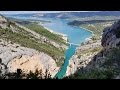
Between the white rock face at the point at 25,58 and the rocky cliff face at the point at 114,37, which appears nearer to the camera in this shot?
the rocky cliff face at the point at 114,37

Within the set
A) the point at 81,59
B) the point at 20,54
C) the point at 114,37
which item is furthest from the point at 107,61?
the point at 81,59

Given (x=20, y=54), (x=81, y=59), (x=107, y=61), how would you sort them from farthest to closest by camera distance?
(x=81, y=59)
(x=20, y=54)
(x=107, y=61)

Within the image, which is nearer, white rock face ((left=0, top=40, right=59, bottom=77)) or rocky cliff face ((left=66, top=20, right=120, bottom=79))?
rocky cliff face ((left=66, top=20, right=120, bottom=79))

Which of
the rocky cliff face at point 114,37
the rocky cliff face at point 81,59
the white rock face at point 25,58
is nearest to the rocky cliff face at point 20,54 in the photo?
the white rock face at point 25,58

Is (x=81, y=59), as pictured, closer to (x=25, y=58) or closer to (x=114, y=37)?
(x=25, y=58)

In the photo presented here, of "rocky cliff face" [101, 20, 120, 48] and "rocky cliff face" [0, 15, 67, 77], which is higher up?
"rocky cliff face" [101, 20, 120, 48]

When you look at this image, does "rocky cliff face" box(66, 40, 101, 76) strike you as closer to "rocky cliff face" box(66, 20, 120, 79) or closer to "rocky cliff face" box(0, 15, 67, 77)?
"rocky cliff face" box(0, 15, 67, 77)

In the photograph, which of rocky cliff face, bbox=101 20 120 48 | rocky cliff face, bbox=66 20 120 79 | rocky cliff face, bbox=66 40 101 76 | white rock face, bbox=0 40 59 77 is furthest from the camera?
white rock face, bbox=0 40 59 77

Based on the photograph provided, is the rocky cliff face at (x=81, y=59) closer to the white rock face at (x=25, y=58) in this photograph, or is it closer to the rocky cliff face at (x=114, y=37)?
the white rock face at (x=25, y=58)

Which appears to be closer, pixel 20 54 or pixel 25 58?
pixel 20 54

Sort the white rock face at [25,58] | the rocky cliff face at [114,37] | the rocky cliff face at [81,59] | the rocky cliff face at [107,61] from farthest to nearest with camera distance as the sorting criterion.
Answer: the white rock face at [25,58] < the rocky cliff face at [81,59] < the rocky cliff face at [114,37] < the rocky cliff face at [107,61]

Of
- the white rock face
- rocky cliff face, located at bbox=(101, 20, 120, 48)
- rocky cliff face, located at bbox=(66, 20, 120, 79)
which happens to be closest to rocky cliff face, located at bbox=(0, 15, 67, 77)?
the white rock face

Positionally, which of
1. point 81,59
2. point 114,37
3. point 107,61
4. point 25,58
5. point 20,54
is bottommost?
point 81,59
